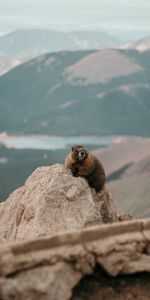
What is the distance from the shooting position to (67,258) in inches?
269

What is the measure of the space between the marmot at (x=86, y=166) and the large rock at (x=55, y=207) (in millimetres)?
A: 189

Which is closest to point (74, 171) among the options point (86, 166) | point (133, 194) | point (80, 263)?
point (86, 166)

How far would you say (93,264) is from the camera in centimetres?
704

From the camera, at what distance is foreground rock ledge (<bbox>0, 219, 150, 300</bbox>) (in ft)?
21.3

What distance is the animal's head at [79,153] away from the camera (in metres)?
14.2

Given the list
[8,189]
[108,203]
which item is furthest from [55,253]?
[8,189]

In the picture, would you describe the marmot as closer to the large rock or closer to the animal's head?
the animal's head

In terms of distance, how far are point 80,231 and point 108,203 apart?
8.89m

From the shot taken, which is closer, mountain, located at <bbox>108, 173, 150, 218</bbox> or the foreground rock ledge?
the foreground rock ledge

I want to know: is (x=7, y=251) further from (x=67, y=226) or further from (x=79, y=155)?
(x=79, y=155)

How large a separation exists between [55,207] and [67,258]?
23.4 ft

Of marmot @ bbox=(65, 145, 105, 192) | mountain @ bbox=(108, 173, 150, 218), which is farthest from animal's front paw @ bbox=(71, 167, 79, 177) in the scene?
mountain @ bbox=(108, 173, 150, 218)

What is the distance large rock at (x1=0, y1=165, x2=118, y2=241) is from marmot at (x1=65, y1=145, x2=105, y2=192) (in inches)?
7.5

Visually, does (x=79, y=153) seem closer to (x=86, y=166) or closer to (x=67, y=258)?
(x=86, y=166)
